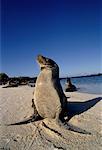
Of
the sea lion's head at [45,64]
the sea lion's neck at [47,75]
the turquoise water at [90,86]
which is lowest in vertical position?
the turquoise water at [90,86]

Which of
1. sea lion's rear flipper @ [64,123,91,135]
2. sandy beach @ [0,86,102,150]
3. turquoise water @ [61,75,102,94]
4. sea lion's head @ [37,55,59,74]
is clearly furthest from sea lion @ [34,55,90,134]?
turquoise water @ [61,75,102,94]

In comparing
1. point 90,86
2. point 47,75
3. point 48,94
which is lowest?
point 90,86

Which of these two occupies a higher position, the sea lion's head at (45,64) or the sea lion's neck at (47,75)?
the sea lion's head at (45,64)

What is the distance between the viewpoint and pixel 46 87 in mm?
6348

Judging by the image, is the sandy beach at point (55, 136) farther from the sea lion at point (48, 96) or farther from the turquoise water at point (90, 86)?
the turquoise water at point (90, 86)

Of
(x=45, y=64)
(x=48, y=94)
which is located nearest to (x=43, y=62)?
(x=45, y=64)

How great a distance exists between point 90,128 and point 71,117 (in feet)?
2.93

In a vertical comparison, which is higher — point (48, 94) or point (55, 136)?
point (48, 94)

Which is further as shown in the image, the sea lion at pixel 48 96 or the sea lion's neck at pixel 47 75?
the sea lion's neck at pixel 47 75

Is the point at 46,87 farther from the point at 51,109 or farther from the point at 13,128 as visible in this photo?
the point at 13,128

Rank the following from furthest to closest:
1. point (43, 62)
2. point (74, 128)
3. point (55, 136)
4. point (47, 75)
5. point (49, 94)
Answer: point (43, 62) < point (47, 75) < point (49, 94) < point (74, 128) < point (55, 136)

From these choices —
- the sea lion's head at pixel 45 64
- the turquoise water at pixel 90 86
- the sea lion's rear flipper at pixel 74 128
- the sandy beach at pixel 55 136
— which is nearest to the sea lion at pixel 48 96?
the sea lion's head at pixel 45 64

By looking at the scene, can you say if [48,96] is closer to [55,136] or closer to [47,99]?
[47,99]

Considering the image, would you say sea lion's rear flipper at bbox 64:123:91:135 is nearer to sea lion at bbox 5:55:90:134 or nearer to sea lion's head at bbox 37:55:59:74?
sea lion at bbox 5:55:90:134
